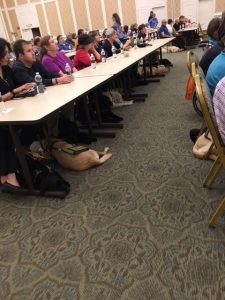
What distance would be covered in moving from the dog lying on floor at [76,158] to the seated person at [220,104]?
4.47 feet

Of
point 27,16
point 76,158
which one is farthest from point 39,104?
point 27,16

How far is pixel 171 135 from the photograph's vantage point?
3086 millimetres

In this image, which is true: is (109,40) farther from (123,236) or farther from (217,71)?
(123,236)

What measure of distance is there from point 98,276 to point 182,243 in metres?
0.53

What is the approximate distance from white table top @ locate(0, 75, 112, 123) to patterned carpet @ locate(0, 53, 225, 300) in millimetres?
690

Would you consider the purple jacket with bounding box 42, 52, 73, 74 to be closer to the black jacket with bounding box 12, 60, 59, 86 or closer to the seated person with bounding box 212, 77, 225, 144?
the black jacket with bounding box 12, 60, 59, 86

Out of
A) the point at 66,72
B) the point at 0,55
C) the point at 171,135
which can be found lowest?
the point at 171,135

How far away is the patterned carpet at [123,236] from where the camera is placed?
4.68 feet

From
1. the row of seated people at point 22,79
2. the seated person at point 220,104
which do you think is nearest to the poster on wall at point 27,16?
the row of seated people at point 22,79

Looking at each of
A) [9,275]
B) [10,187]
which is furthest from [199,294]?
[10,187]

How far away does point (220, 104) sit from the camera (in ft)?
4.60

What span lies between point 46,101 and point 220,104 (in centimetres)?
150

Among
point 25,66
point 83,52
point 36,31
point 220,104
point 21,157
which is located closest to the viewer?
point 220,104

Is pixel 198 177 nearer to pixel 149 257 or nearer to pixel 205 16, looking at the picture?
pixel 149 257
